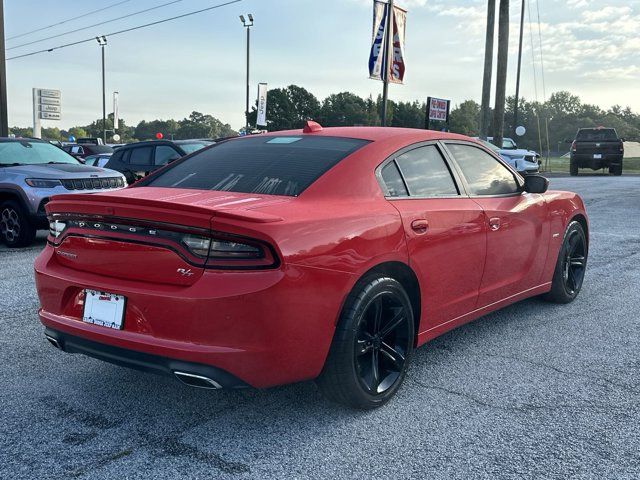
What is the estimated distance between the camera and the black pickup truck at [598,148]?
28.0 meters

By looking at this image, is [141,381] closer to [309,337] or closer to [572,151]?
[309,337]

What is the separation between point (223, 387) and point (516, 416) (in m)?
1.52

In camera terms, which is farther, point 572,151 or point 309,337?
point 572,151

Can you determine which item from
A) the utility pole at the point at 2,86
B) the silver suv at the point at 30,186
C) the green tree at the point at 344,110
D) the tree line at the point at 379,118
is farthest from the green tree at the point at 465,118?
the silver suv at the point at 30,186

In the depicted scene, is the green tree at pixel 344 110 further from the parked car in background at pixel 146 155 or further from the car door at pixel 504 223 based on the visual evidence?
the car door at pixel 504 223

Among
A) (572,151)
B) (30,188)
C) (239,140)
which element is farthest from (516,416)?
(572,151)

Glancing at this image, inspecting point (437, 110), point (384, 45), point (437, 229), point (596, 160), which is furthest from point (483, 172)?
point (596, 160)

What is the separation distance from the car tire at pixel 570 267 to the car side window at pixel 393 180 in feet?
Answer: 7.42

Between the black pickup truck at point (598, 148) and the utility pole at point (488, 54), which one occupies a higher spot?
the utility pole at point (488, 54)

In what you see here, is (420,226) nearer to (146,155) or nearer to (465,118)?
(146,155)

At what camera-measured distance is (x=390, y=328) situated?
3.34 metres

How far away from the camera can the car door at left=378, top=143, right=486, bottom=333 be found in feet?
11.6

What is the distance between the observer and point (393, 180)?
360cm

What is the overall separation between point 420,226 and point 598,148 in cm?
2765
